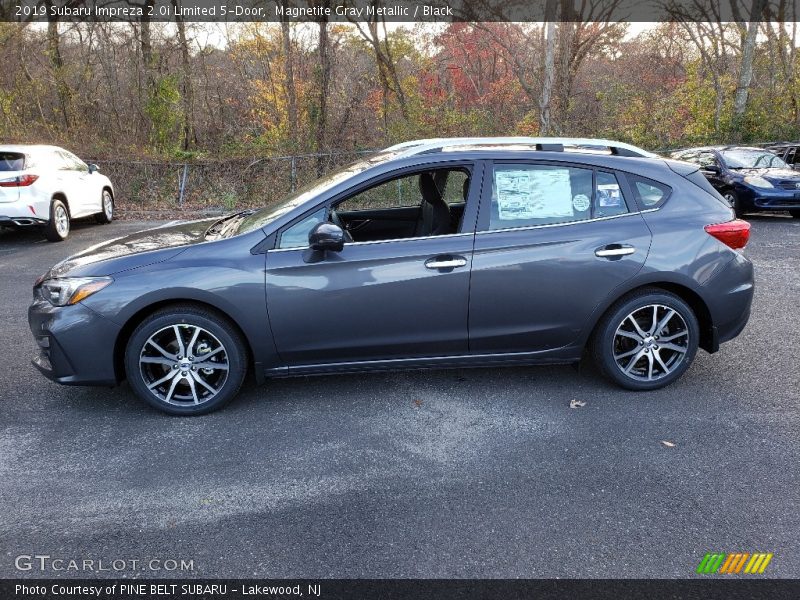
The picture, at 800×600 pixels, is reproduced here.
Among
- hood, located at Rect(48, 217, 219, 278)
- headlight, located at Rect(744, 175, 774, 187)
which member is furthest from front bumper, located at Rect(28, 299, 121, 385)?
headlight, located at Rect(744, 175, 774, 187)

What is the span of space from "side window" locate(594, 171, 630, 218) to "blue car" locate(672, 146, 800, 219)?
8.79 m

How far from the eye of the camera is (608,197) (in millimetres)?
4086

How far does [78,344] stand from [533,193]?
3.04m

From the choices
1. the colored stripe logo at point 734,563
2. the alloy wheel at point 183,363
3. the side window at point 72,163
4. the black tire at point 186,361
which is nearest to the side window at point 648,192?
the colored stripe logo at point 734,563

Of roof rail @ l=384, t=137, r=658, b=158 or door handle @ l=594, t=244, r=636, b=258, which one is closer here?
door handle @ l=594, t=244, r=636, b=258

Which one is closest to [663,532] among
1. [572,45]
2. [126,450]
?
[126,450]

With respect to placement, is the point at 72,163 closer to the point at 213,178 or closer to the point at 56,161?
the point at 56,161

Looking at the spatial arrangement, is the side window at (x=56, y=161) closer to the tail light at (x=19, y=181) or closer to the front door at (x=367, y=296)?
the tail light at (x=19, y=181)

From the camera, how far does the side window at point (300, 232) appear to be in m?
3.84

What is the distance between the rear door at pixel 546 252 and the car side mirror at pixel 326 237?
34.3 inches

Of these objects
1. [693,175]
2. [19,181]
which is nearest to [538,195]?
[693,175]

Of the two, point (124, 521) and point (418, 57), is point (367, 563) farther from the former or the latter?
point (418, 57)

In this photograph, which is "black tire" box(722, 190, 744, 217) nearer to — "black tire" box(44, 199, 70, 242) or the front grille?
the front grille

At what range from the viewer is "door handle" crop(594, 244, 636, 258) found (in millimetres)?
3945
